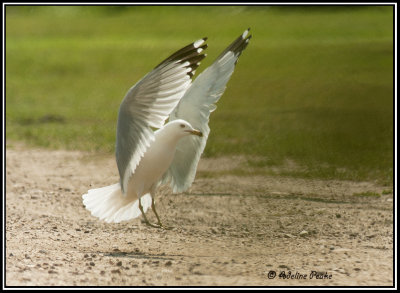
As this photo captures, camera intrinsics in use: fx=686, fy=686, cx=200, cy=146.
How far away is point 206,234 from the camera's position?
3492mm

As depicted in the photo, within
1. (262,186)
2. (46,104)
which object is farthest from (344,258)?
(46,104)

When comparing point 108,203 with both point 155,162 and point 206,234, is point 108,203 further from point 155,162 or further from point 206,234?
point 206,234

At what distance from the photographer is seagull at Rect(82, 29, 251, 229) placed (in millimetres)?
2660

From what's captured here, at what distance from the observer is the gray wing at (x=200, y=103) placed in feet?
9.59

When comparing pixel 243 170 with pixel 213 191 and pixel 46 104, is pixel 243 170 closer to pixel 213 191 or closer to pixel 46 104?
pixel 213 191

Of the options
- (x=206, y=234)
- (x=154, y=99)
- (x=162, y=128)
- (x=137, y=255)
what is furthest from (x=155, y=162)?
(x=206, y=234)

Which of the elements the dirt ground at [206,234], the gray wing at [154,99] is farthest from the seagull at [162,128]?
the dirt ground at [206,234]

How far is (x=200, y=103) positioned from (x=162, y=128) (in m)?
0.26

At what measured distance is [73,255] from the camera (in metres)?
2.98

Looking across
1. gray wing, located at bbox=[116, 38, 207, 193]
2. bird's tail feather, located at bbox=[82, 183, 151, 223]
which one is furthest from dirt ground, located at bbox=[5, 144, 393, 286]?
gray wing, located at bbox=[116, 38, 207, 193]

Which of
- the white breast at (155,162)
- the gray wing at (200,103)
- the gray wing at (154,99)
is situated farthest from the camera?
the gray wing at (200,103)

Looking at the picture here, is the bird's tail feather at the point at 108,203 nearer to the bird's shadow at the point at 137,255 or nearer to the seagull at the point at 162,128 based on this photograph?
the seagull at the point at 162,128

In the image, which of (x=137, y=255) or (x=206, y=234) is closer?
(x=137, y=255)

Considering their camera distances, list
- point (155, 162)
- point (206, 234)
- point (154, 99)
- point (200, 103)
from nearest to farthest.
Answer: point (154, 99) < point (155, 162) < point (200, 103) < point (206, 234)
